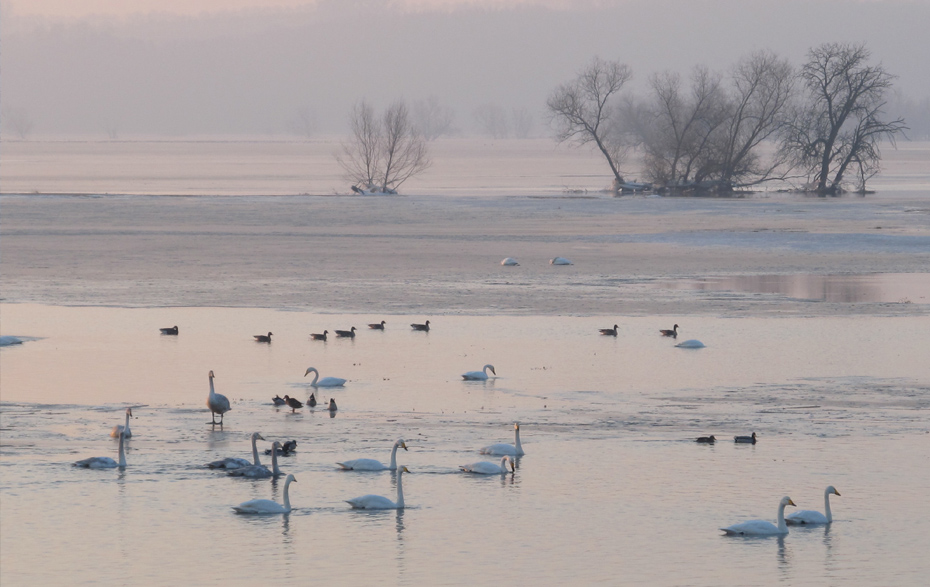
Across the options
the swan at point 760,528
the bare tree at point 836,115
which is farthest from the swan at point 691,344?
the bare tree at point 836,115

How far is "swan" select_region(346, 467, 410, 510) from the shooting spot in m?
13.0

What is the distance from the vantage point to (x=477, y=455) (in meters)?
15.0

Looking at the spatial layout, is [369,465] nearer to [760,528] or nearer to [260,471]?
[260,471]

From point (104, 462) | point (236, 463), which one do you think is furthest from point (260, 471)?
point (104, 462)

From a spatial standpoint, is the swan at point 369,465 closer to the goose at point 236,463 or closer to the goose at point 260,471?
the goose at point 260,471

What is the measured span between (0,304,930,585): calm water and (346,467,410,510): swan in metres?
0.11

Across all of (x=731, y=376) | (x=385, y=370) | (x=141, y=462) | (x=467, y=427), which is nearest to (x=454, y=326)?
(x=385, y=370)

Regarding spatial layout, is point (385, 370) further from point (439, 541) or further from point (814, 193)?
point (814, 193)

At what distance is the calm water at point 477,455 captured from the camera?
37.8 feet

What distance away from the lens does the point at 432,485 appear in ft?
45.5

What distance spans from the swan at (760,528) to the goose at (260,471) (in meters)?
4.76

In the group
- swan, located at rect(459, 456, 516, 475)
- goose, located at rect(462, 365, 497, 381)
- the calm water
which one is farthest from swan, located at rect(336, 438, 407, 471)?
goose, located at rect(462, 365, 497, 381)

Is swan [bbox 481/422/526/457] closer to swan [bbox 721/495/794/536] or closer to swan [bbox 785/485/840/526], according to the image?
swan [bbox 721/495/794/536]

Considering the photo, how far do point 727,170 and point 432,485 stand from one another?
63021mm
